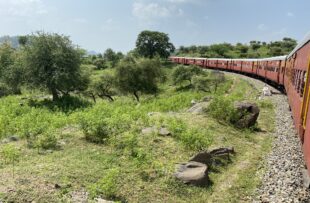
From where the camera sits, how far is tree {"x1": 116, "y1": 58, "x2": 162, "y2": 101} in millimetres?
42209

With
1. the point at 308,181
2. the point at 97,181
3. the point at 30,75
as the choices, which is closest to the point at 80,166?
the point at 97,181

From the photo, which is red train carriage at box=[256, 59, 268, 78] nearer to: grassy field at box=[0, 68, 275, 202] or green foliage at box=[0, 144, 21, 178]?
grassy field at box=[0, 68, 275, 202]

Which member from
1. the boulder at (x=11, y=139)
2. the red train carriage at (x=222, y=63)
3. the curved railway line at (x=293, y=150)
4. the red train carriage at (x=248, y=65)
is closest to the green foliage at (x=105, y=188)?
the curved railway line at (x=293, y=150)

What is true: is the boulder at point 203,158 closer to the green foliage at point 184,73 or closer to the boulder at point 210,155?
the boulder at point 210,155

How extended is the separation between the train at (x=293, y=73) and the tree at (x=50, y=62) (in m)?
17.9

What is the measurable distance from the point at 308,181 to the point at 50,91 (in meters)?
26.9

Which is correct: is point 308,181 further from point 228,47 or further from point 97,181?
point 228,47

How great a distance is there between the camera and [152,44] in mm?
109750

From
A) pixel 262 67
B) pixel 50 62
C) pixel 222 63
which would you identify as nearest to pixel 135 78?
pixel 50 62

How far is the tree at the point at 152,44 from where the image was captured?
356 feet

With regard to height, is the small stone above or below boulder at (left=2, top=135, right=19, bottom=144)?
above

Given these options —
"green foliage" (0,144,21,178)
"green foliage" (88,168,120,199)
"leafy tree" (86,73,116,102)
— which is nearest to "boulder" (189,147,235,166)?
"green foliage" (88,168,120,199)

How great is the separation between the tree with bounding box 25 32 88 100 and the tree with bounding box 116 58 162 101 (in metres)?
11.3

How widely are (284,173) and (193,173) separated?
9.29ft
